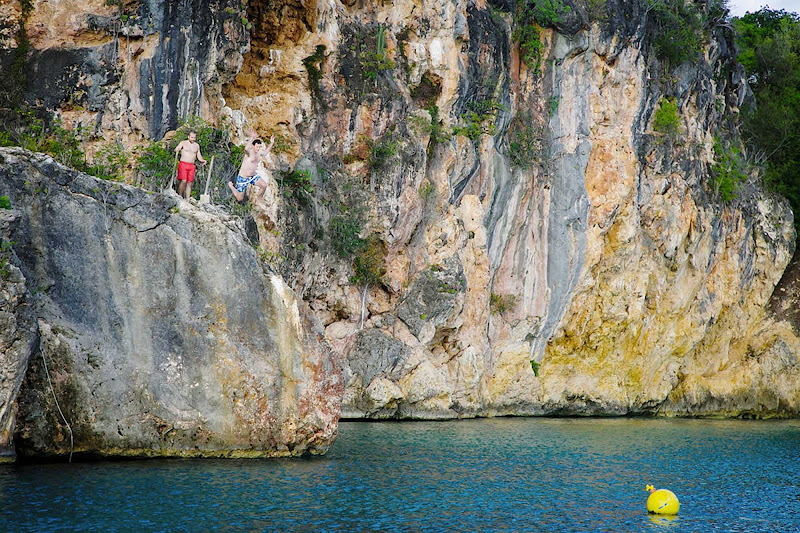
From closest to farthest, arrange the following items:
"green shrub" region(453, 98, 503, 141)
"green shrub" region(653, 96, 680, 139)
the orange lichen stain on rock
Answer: the orange lichen stain on rock
"green shrub" region(453, 98, 503, 141)
"green shrub" region(653, 96, 680, 139)

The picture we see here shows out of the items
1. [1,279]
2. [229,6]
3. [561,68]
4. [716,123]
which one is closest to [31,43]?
[229,6]

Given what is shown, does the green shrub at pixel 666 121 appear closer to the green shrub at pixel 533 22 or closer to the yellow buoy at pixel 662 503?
the green shrub at pixel 533 22

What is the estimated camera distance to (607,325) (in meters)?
30.7

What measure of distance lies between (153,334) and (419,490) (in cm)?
565

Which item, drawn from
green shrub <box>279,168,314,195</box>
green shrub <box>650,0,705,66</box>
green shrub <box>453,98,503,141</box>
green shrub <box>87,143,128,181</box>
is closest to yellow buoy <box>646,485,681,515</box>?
green shrub <box>87,143,128,181</box>

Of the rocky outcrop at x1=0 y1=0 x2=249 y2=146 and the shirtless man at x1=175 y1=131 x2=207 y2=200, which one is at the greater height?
the rocky outcrop at x1=0 y1=0 x2=249 y2=146

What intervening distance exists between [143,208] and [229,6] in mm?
8135

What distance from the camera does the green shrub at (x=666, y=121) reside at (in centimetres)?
3222

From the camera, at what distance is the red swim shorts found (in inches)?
651

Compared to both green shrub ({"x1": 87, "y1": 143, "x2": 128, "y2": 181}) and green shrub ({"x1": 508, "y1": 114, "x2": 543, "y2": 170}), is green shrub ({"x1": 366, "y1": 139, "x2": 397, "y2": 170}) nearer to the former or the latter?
green shrub ({"x1": 508, "y1": 114, "x2": 543, "y2": 170})

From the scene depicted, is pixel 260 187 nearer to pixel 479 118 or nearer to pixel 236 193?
pixel 236 193

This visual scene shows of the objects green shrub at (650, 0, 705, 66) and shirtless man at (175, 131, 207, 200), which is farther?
green shrub at (650, 0, 705, 66)

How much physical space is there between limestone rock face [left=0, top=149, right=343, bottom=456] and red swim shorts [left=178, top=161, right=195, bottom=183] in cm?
146

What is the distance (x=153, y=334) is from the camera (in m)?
14.5
